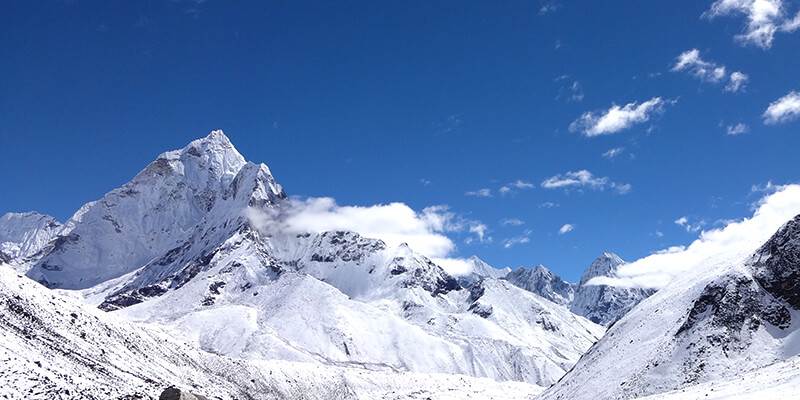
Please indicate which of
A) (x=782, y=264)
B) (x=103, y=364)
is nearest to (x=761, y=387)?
(x=782, y=264)

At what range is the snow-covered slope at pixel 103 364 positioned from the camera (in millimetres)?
60844

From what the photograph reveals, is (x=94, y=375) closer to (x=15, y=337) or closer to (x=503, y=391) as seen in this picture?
(x=15, y=337)

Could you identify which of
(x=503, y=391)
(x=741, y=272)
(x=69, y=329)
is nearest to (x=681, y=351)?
(x=741, y=272)

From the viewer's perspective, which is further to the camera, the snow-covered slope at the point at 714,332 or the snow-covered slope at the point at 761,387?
the snow-covered slope at the point at 714,332

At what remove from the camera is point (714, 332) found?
2847 inches

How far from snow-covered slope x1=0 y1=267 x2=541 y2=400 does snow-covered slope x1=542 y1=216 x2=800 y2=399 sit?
202ft

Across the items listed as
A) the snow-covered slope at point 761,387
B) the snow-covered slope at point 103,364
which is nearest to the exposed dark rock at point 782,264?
the snow-covered slope at point 761,387

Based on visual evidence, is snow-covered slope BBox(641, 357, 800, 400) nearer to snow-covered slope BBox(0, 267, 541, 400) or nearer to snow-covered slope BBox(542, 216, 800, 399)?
snow-covered slope BBox(542, 216, 800, 399)

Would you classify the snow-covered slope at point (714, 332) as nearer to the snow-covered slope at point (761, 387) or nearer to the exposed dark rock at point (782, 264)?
the exposed dark rock at point (782, 264)

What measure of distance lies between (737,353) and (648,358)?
10547 mm

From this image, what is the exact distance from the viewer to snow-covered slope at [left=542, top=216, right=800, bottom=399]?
224 ft

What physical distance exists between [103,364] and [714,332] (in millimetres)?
83261

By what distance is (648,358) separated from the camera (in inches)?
2980

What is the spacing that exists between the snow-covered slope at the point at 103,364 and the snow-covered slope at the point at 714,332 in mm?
61558
